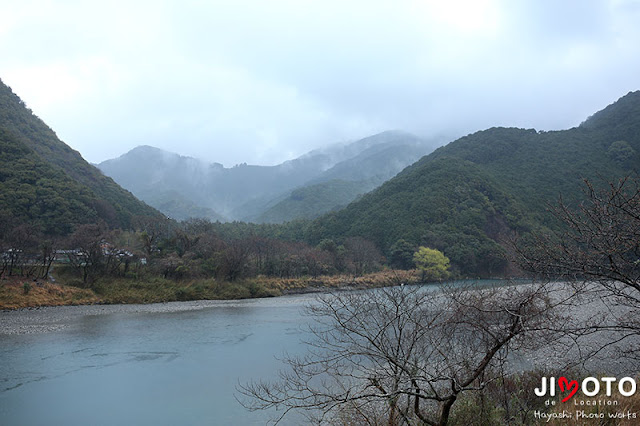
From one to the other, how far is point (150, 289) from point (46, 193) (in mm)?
18806

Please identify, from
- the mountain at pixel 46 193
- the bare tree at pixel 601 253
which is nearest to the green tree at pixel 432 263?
the mountain at pixel 46 193

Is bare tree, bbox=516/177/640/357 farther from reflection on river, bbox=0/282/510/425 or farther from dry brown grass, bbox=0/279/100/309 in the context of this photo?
dry brown grass, bbox=0/279/100/309

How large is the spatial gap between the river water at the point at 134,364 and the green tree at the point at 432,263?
23.9m

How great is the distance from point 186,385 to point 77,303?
1845 cm

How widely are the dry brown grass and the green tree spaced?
1233 inches

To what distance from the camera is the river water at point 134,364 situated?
970 centimetres

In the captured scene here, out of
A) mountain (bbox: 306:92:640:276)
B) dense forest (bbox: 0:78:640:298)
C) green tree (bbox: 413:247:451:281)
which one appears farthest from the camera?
mountain (bbox: 306:92:640:276)

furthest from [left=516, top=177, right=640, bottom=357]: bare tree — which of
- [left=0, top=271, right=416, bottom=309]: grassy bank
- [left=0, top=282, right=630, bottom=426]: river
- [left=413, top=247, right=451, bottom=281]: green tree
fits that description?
[left=413, top=247, right=451, bottom=281]: green tree

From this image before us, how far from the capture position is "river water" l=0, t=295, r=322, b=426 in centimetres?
970

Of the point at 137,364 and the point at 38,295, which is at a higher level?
the point at 38,295

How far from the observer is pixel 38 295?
24250mm

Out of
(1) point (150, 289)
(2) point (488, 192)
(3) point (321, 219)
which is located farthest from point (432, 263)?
(1) point (150, 289)

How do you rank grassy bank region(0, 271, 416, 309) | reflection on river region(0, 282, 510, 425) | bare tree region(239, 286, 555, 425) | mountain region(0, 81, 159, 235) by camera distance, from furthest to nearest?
mountain region(0, 81, 159, 235) < grassy bank region(0, 271, 416, 309) < reflection on river region(0, 282, 510, 425) < bare tree region(239, 286, 555, 425)

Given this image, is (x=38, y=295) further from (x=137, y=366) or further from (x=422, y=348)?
(x=422, y=348)
